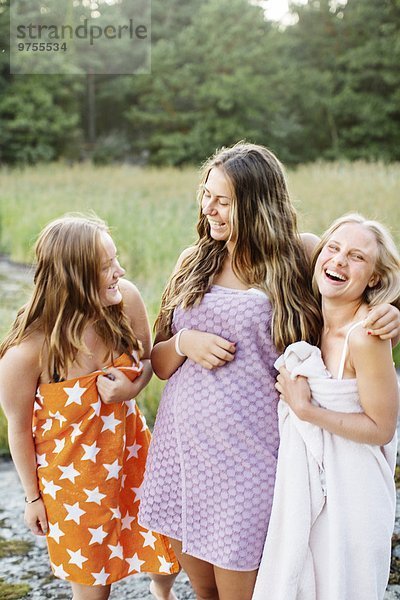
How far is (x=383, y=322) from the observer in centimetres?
179

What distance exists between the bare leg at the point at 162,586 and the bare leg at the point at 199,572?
0.94 feet

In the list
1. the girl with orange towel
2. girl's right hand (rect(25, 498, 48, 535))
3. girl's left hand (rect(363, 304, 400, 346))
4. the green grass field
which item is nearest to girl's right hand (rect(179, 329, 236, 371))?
the girl with orange towel

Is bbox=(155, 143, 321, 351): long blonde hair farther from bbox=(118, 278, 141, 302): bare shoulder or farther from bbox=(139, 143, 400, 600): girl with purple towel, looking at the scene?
bbox=(118, 278, 141, 302): bare shoulder

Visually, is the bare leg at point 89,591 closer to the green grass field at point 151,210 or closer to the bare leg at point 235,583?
the bare leg at point 235,583

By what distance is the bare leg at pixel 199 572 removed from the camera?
82.2 inches

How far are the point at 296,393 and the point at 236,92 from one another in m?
25.0

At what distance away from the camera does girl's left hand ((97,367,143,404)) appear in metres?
2.06

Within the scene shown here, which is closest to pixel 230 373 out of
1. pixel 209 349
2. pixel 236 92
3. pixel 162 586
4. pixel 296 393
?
pixel 209 349

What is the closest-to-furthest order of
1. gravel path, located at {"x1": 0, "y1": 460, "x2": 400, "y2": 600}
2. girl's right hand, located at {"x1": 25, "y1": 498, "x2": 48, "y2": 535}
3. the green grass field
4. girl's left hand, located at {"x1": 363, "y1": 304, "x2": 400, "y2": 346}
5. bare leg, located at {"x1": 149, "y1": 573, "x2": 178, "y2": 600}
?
girl's left hand, located at {"x1": 363, "y1": 304, "x2": 400, "y2": 346}, girl's right hand, located at {"x1": 25, "y1": 498, "x2": 48, "y2": 535}, bare leg, located at {"x1": 149, "y1": 573, "x2": 178, "y2": 600}, gravel path, located at {"x1": 0, "y1": 460, "x2": 400, "y2": 600}, the green grass field

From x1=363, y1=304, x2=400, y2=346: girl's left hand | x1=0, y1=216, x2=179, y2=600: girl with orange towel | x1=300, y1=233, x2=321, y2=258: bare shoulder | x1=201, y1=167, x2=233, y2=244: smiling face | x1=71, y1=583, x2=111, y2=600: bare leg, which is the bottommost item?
x1=71, y1=583, x2=111, y2=600: bare leg

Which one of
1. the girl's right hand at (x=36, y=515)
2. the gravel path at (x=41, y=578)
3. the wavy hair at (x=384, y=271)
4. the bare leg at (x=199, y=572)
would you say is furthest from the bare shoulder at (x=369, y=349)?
the gravel path at (x=41, y=578)

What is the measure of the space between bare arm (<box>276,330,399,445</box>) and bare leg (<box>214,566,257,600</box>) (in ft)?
1.51

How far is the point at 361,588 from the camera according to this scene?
1.87 meters

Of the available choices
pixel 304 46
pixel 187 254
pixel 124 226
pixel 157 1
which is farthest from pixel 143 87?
pixel 187 254
